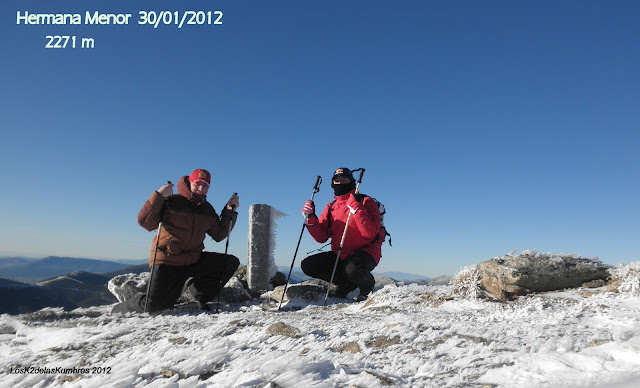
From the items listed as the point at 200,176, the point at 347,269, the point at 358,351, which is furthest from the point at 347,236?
the point at 358,351

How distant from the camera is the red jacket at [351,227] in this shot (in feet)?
22.0

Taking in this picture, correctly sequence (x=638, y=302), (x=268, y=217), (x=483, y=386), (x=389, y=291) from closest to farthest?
(x=483, y=386)
(x=638, y=302)
(x=389, y=291)
(x=268, y=217)

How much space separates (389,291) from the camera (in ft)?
19.7

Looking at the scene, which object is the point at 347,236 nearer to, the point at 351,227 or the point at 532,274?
the point at 351,227

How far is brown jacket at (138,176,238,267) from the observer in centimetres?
587

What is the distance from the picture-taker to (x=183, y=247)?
238 inches

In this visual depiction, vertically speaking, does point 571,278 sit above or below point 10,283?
above

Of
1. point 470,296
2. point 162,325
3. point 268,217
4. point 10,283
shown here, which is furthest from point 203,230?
point 10,283

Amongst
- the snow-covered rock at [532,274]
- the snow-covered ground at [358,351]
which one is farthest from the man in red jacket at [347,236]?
the snow-covered ground at [358,351]

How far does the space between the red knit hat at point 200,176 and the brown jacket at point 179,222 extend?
6.9 inches

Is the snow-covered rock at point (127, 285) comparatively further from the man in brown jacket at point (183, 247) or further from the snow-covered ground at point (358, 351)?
the snow-covered ground at point (358, 351)

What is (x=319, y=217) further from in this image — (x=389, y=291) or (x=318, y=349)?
(x=318, y=349)

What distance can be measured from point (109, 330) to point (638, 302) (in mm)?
5904

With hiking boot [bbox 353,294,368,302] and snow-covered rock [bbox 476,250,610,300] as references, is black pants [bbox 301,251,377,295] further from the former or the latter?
snow-covered rock [bbox 476,250,610,300]
